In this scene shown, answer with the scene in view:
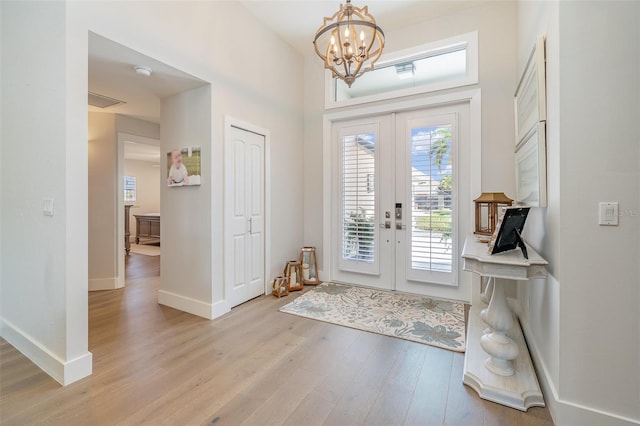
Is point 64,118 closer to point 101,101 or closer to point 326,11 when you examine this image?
point 101,101

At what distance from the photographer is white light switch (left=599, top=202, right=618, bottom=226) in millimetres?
1473

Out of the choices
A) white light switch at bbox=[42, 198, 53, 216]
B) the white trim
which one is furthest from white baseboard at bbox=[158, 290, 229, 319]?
the white trim

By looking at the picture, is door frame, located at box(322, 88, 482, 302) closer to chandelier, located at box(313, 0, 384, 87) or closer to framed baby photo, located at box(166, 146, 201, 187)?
chandelier, located at box(313, 0, 384, 87)

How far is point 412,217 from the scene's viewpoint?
3822mm

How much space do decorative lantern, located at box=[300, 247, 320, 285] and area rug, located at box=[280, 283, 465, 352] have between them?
0.27 metres

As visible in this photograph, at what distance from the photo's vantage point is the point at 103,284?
13.6 ft

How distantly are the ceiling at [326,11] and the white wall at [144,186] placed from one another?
8.12 m

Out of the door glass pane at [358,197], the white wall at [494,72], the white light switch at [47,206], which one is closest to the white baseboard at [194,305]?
the white light switch at [47,206]

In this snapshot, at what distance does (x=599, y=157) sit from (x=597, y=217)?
31 centimetres

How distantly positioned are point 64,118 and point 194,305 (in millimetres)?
2068

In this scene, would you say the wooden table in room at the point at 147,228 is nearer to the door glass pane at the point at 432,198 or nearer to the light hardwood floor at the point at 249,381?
the light hardwood floor at the point at 249,381

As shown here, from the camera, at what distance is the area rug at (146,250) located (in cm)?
697

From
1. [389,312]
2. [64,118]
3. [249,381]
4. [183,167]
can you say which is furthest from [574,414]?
[183,167]

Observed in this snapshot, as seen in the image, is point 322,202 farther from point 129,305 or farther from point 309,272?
point 129,305
